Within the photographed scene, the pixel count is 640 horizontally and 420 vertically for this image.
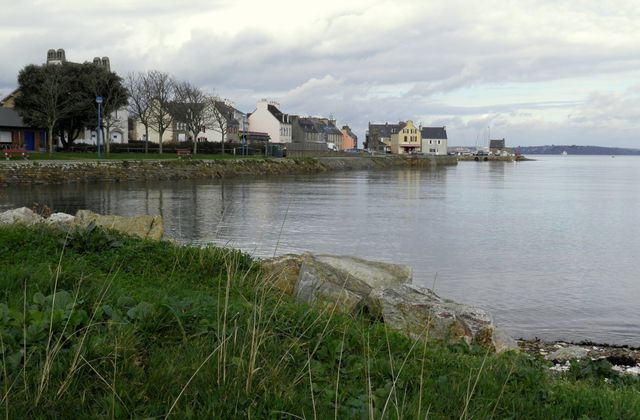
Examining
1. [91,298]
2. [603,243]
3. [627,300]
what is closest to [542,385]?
[91,298]

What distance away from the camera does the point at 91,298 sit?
5.96 meters

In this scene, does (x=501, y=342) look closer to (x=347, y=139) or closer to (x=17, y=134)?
(x=17, y=134)

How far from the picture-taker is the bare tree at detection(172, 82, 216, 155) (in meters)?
85.6

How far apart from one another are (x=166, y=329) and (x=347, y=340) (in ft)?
5.60

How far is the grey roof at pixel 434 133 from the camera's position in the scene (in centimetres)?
17188

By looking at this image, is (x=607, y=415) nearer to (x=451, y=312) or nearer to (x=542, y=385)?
(x=542, y=385)

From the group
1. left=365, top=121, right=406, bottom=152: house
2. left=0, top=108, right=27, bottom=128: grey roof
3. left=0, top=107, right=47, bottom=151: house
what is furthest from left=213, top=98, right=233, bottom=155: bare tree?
left=365, top=121, right=406, bottom=152: house

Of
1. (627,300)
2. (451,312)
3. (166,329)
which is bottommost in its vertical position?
(627,300)

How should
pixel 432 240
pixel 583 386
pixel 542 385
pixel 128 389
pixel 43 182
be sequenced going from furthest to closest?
pixel 43 182
pixel 432 240
pixel 583 386
pixel 542 385
pixel 128 389

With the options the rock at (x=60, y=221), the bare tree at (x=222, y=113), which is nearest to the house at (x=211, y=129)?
the bare tree at (x=222, y=113)

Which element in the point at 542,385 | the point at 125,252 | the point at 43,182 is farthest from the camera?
the point at 43,182

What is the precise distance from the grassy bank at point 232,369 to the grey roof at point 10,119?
231 feet

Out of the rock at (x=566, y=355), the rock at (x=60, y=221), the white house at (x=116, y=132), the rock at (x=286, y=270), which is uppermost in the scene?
the white house at (x=116, y=132)

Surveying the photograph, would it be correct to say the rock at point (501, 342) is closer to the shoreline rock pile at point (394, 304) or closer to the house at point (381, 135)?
the shoreline rock pile at point (394, 304)
